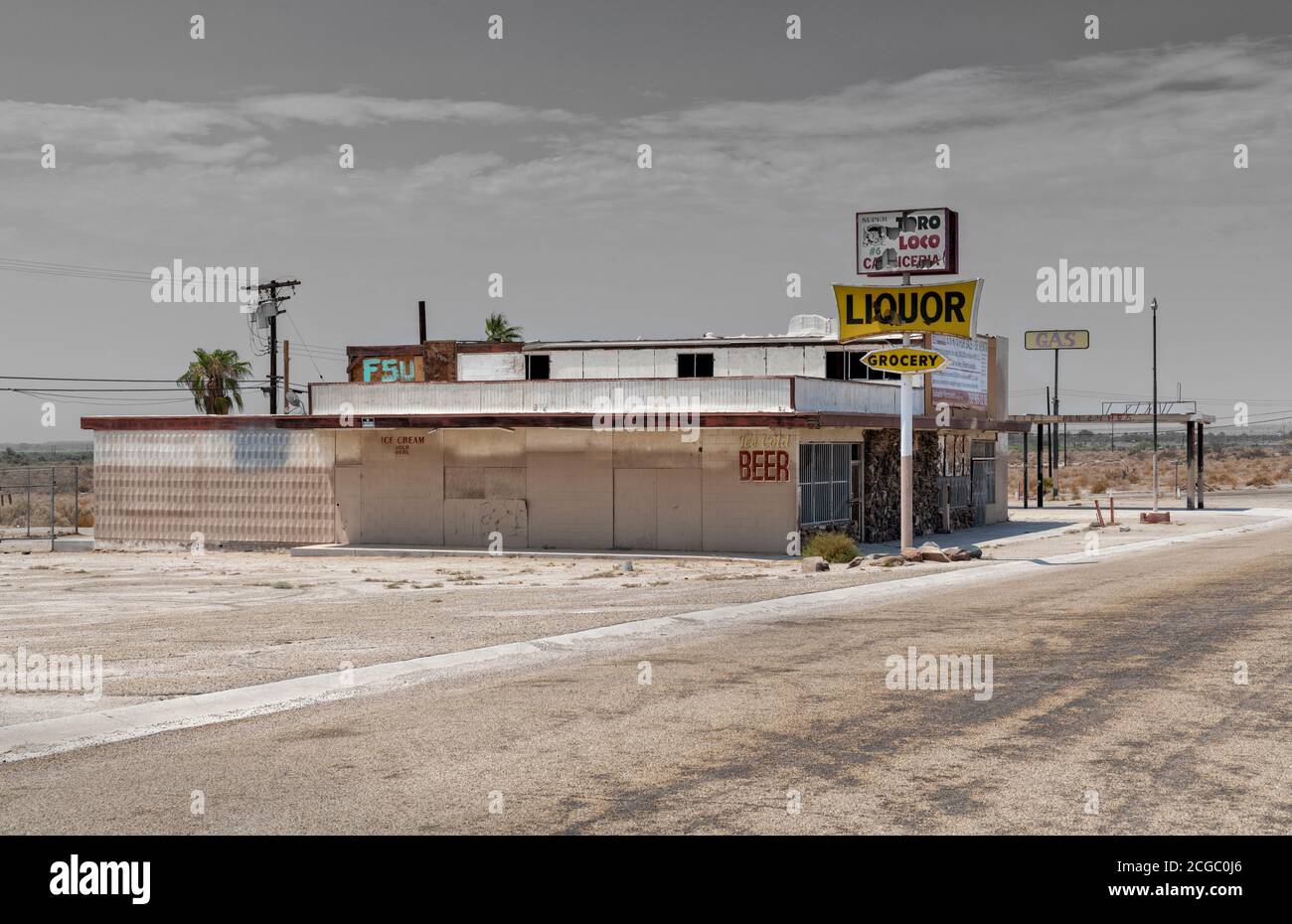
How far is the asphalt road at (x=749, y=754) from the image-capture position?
8.06 meters

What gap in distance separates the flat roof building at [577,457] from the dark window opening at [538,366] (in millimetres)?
119

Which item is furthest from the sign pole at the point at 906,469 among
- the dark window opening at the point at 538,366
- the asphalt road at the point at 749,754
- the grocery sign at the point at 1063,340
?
the grocery sign at the point at 1063,340

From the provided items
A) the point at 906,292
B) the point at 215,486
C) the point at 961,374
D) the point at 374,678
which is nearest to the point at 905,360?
the point at 906,292

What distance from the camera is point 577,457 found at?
1344 inches

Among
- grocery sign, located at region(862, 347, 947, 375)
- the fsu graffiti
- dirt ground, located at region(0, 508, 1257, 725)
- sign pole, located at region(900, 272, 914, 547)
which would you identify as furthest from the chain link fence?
sign pole, located at region(900, 272, 914, 547)

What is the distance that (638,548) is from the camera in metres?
33.8

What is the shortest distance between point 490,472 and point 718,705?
23.8 metres

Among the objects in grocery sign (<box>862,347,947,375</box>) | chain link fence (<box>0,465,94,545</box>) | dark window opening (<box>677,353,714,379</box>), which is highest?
dark window opening (<box>677,353,714,379</box>)

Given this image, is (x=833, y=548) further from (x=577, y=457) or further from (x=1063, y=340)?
(x=1063, y=340)

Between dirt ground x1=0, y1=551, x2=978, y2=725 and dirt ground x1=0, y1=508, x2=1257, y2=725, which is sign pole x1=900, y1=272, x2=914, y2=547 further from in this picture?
dirt ground x1=0, y1=508, x2=1257, y2=725

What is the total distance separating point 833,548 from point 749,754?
21.4 m

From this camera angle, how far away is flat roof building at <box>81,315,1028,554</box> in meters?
32.8

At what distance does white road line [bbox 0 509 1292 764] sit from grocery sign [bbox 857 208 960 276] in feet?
54.7
